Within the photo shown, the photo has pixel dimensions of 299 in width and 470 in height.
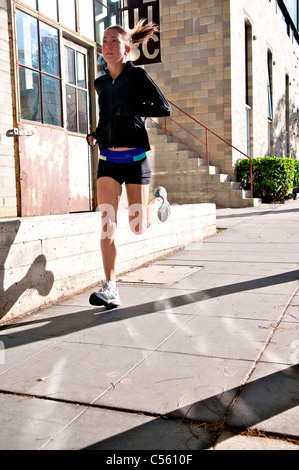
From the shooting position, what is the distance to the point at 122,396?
2.13m

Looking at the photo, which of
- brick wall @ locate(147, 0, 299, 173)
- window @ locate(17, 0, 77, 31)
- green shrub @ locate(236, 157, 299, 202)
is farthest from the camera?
brick wall @ locate(147, 0, 299, 173)

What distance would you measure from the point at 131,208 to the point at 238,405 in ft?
7.34

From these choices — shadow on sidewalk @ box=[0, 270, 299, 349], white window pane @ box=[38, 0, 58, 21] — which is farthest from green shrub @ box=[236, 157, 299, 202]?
shadow on sidewalk @ box=[0, 270, 299, 349]

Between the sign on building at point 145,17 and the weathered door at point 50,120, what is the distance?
164 cm

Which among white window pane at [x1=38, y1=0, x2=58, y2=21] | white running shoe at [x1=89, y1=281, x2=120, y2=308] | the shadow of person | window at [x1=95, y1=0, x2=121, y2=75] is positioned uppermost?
window at [x1=95, y1=0, x2=121, y2=75]

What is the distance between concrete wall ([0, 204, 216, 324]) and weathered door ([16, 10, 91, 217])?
2501 mm

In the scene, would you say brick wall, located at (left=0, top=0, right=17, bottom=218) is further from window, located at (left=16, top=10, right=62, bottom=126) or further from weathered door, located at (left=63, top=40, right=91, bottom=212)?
weathered door, located at (left=63, top=40, right=91, bottom=212)

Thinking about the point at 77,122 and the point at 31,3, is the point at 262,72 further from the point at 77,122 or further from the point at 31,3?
the point at 31,3

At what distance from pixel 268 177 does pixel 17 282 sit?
1193 cm

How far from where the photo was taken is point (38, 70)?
7309 millimetres

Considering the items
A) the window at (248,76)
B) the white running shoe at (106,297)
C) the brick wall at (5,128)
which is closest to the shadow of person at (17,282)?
the white running shoe at (106,297)

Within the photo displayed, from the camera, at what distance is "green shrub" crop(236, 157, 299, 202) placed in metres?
14.2

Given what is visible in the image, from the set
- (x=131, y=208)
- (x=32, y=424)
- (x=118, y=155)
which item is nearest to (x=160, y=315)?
(x=131, y=208)
